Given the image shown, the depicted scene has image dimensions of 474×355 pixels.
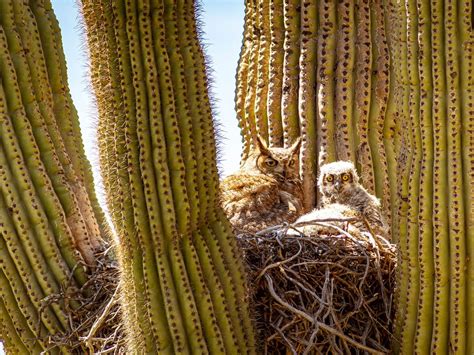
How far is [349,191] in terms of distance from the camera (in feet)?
30.0

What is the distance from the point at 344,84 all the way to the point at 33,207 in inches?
138

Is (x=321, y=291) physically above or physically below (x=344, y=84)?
below

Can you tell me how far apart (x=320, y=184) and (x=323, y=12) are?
153 centimetres

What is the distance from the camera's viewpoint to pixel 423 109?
→ 6016 millimetres

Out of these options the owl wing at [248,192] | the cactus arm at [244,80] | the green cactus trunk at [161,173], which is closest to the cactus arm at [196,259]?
the green cactus trunk at [161,173]

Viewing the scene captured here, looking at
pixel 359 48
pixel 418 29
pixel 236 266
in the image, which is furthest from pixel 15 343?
pixel 359 48

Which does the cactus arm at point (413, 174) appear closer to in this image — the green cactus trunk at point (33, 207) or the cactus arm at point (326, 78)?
the green cactus trunk at point (33, 207)

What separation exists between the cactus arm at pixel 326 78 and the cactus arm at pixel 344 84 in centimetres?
5

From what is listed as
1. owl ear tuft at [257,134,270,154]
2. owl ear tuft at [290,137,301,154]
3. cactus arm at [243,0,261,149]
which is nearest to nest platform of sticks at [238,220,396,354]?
owl ear tuft at [290,137,301,154]

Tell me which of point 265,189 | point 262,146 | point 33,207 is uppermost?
point 33,207

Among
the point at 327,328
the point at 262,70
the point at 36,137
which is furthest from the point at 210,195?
the point at 262,70

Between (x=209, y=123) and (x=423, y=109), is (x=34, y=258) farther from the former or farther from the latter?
(x=423, y=109)

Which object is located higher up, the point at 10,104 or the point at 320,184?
the point at 10,104

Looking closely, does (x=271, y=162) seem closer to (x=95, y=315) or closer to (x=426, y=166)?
(x=95, y=315)
